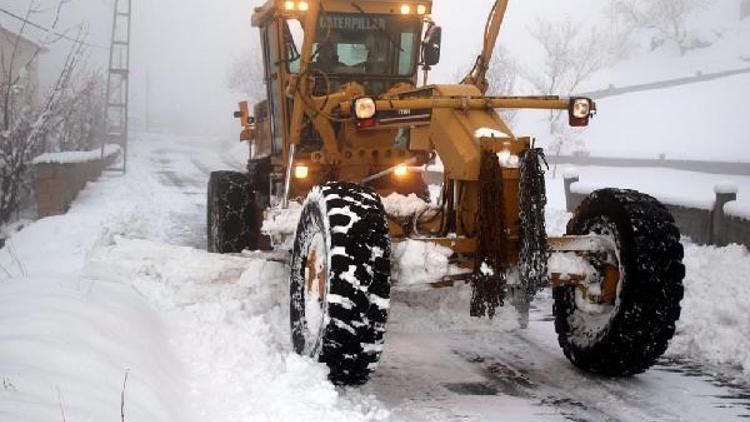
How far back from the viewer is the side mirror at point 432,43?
24.3 ft

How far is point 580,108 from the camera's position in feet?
17.9

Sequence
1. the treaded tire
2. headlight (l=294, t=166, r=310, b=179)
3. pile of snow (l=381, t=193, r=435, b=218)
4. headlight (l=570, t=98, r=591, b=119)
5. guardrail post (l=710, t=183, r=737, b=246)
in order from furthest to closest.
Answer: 1. guardrail post (l=710, t=183, r=737, b=246)
2. the treaded tire
3. headlight (l=294, t=166, r=310, b=179)
4. pile of snow (l=381, t=193, r=435, b=218)
5. headlight (l=570, t=98, r=591, b=119)

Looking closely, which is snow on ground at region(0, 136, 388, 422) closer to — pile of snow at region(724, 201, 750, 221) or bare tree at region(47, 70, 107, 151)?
pile of snow at region(724, 201, 750, 221)

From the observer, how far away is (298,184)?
24.4 feet

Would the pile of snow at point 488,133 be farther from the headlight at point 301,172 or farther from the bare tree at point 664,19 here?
the bare tree at point 664,19

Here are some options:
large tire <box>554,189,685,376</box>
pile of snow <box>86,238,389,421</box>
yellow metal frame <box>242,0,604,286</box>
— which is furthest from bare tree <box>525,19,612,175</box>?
large tire <box>554,189,685,376</box>

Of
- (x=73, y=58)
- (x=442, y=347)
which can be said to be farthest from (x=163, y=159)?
(x=442, y=347)

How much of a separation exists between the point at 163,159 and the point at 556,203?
814 inches

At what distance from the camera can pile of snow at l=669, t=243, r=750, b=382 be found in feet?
18.5

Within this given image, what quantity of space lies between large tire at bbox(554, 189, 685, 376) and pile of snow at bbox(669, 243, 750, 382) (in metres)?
0.99

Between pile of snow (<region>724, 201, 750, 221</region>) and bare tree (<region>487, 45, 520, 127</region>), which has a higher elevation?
bare tree (<region>487, 45, 520, 127</region>)

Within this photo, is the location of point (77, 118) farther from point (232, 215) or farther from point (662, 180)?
point (662, 180)

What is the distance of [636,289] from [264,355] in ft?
8.41

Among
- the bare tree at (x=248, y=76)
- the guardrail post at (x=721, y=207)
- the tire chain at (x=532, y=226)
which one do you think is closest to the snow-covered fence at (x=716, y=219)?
the guardrail post at (x=721, y=207)
